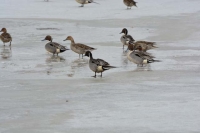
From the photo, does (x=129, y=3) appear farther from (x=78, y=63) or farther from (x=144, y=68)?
(x=144, y=68)

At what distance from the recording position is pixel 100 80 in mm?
12867

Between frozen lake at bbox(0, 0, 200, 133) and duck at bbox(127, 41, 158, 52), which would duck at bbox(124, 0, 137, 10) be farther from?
duck at bbox(127, 41, 158, 52)

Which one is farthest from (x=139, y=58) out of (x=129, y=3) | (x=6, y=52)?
(x=129, y=3)

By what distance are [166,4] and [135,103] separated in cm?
1850

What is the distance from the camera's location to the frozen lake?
9.27 metres

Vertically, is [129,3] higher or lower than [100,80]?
higher

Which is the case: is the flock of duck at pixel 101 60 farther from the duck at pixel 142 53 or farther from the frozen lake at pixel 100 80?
the frozen lake at pixel 100 80

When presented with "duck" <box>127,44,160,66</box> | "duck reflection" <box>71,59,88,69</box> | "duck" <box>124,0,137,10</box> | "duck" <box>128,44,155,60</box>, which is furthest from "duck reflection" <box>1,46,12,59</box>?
"duck" <box>124,0,137,10</box>

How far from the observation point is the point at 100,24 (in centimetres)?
2231

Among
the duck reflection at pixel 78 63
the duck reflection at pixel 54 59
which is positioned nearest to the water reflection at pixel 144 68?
the duck reflection at pixel 78 63

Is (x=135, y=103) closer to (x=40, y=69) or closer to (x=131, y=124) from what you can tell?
(x=131, y=124)

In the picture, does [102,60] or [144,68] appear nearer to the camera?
[102,60]

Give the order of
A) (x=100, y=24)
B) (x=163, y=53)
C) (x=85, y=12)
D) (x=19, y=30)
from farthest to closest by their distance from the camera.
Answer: (x=85, y=12), (x=100, y=24), (x=19, y=30), (x=163, y=53)

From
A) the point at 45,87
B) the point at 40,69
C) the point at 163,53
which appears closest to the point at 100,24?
the point at 163,53
